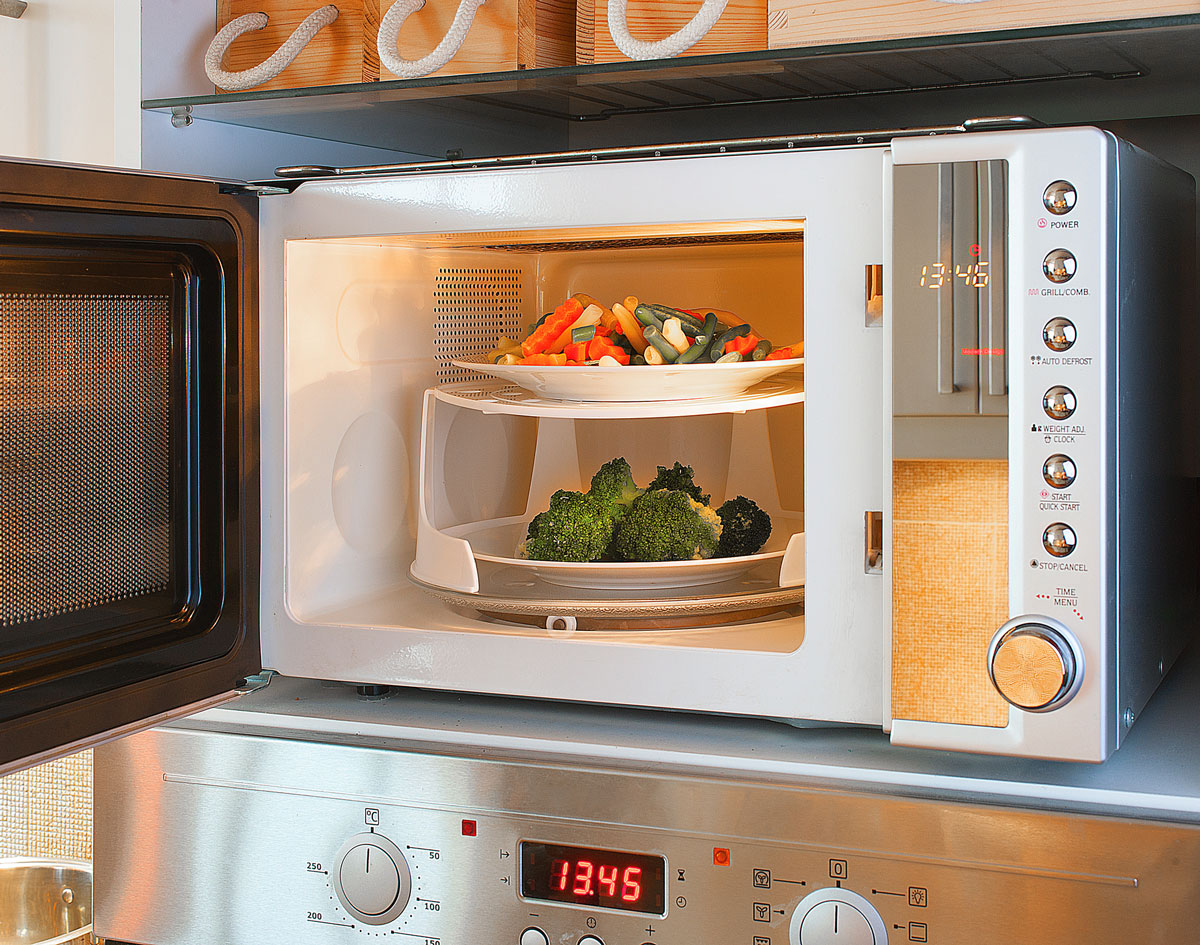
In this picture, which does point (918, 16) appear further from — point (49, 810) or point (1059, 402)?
point (49, 810)

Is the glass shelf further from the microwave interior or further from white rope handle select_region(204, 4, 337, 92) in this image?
the microwave interior

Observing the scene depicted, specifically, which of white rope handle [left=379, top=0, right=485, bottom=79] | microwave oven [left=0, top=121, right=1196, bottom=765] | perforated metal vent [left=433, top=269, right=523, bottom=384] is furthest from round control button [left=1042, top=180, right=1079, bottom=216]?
perforated metal vent [left=433, top=269, right=523, bottom=384]

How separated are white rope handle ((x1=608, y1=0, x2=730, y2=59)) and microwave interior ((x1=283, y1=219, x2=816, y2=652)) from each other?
12 centimetres

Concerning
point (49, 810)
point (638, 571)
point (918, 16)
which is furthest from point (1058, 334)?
point (49, 810)

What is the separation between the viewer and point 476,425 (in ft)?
3.64

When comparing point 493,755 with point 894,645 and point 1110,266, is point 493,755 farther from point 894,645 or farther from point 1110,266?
point 1110,266

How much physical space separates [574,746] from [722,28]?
512 millimetres

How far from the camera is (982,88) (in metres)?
1.07

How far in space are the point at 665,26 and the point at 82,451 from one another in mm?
512

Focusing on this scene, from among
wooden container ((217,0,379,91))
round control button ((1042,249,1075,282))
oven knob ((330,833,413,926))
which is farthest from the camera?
wooden container ((217,0,379,91))

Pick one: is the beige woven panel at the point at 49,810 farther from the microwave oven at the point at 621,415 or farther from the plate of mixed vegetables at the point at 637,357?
the plate of mixed vegetables at the point at 637,357

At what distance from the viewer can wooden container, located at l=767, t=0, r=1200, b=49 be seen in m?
0.75

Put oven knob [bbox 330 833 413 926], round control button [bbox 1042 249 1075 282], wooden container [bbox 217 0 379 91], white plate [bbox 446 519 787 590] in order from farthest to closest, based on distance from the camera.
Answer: wooden container [bbox 217 0 379 91] < white plate [bbox 446 519 787 590] < oven knob [bbox 330 833 413 926] < round control button [bbox 1042 249 1075 282]

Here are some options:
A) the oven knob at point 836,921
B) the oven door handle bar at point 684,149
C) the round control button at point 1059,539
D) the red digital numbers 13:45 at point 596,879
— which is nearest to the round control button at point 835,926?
the oven knob at point 836,921
